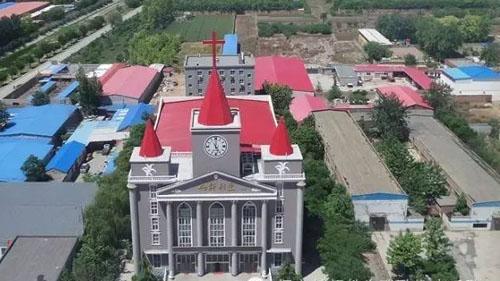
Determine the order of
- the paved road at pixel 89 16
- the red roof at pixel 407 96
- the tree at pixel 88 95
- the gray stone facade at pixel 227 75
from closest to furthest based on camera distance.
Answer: the red roof at pixel 407 96, the tree at pixel 88 95, the gray stone facade at pixel 227 75, the paved road at pixel 89 16

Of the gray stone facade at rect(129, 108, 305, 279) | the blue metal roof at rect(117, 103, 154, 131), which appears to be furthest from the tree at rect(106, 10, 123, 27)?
the gray stone facade at rect(129, 108, 305, 279)

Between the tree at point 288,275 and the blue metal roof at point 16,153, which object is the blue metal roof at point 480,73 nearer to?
the tree at point 288,275

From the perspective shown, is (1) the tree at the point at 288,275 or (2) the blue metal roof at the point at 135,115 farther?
(2) the blue metal roof at the point at 135,115

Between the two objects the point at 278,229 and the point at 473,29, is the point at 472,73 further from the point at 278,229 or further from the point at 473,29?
the point at 278,229

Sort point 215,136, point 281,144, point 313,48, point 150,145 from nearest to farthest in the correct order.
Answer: point 215,136
point 150,145
point 281,144
point 313,48

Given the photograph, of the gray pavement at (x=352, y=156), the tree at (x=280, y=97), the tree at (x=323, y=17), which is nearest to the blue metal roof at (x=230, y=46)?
the tree at (x=280, y=97)

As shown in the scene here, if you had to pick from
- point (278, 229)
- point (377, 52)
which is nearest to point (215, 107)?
point (278, 229)

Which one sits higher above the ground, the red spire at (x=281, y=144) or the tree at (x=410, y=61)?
the red spire at (x=281, y=144)

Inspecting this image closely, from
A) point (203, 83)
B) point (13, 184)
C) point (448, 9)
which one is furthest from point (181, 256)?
point (448, 9)
